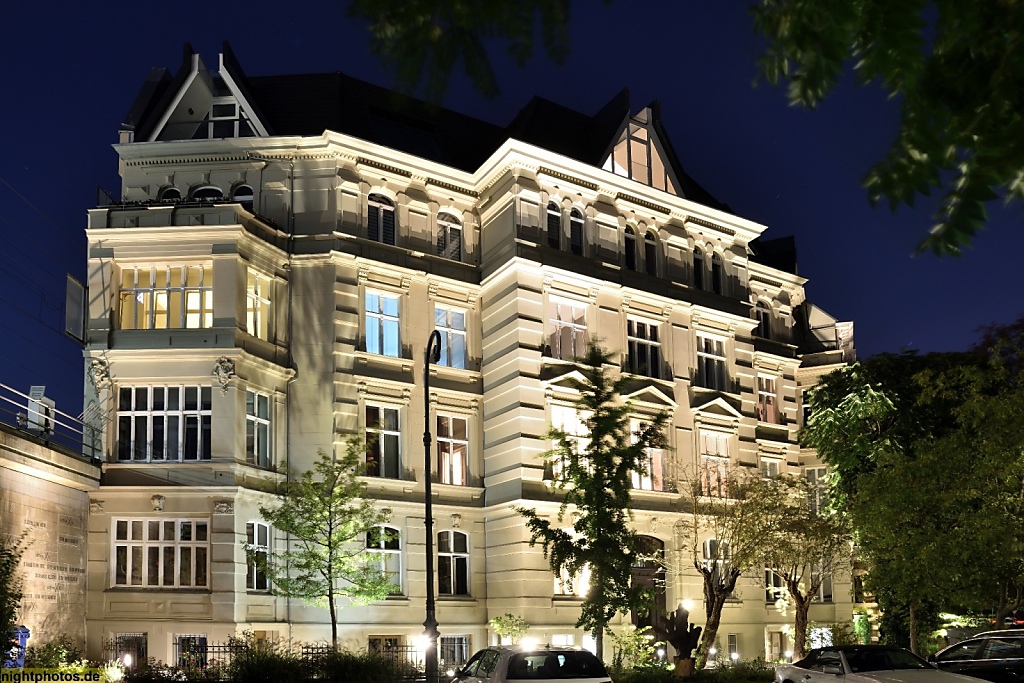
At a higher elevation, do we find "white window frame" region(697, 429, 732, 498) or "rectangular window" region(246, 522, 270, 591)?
"white window frame" region(697, 429, 732, 498)

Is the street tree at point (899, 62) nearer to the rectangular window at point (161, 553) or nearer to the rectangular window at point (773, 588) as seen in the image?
the rectangular window at point (161, 553)

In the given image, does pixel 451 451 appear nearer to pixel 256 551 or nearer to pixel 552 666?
pixel 256 551

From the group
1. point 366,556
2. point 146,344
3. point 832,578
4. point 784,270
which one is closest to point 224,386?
point 146,344

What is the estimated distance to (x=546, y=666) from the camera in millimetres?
20750

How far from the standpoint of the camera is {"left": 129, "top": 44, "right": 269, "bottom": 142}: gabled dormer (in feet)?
134

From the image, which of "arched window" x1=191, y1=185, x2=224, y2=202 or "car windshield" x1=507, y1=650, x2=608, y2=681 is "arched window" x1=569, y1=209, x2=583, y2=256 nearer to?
"arched window" x1=191, y1=185, x2=224, y2=202

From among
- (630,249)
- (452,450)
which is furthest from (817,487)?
(452,450)

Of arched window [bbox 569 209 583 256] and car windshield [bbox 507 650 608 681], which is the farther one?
arched window [bbox 569 209 583 256]

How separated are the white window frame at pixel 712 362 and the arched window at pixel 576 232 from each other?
6.55 meters

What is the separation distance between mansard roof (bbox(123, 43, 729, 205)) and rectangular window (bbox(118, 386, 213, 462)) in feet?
34.0

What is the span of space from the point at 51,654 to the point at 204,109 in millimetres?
20015

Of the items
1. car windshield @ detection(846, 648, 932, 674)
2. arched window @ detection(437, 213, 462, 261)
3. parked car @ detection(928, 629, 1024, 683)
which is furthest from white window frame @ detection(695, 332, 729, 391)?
car windshield @ detection(846, 648, 932, 674)

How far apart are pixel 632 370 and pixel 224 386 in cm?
1558

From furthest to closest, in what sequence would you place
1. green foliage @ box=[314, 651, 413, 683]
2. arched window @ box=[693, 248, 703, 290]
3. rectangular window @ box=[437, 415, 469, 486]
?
1. arched window @ box=[693, 248, 703, 290]
2. rectangular window @ box=[437, 415, 469, 486]
3. green foliage @ box=[314, 651, 413, 683]
